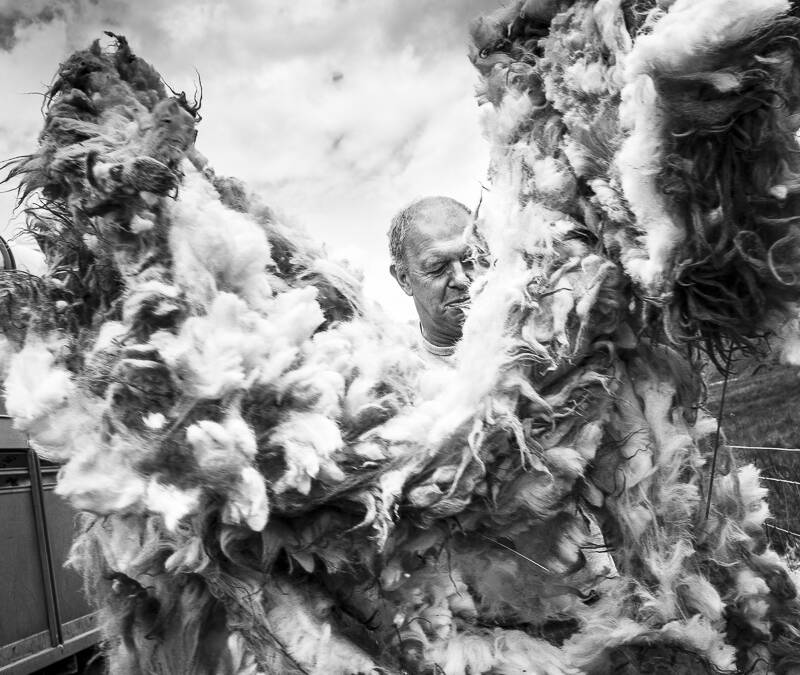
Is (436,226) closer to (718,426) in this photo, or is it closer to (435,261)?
(435,261)

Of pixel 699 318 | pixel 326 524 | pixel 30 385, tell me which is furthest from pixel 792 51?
pixel 30 385

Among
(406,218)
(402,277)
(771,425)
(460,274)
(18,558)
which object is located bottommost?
(771,425)

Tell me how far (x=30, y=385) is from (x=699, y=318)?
3.26 ft

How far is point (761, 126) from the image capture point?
928 millimetres

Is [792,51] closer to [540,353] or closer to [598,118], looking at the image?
[598,118]

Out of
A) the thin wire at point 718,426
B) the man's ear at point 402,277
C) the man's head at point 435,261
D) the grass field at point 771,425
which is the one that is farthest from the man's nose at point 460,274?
the grass field at point 771,425

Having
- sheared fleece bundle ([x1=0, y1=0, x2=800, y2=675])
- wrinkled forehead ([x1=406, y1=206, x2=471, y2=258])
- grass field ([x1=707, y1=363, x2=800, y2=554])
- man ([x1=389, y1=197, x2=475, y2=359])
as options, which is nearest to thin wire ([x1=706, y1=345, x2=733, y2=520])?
sheared fleece bundle ([x1=0, y1=0, x2=800, y2=675])

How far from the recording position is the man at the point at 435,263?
72.8 inches

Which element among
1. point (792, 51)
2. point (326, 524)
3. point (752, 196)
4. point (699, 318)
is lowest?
point (326, 524)

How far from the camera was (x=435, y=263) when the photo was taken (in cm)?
190

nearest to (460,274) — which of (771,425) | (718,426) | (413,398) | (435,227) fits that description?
(435,227)

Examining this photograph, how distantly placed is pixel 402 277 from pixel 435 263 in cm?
46

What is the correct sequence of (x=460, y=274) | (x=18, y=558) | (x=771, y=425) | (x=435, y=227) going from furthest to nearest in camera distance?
1. (x=771, y=425)
2. (x=18, y=558)
3. (x=435, y=227)
4. (x=460, y=274)

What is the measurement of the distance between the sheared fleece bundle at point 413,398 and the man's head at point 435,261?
1.94 feet
